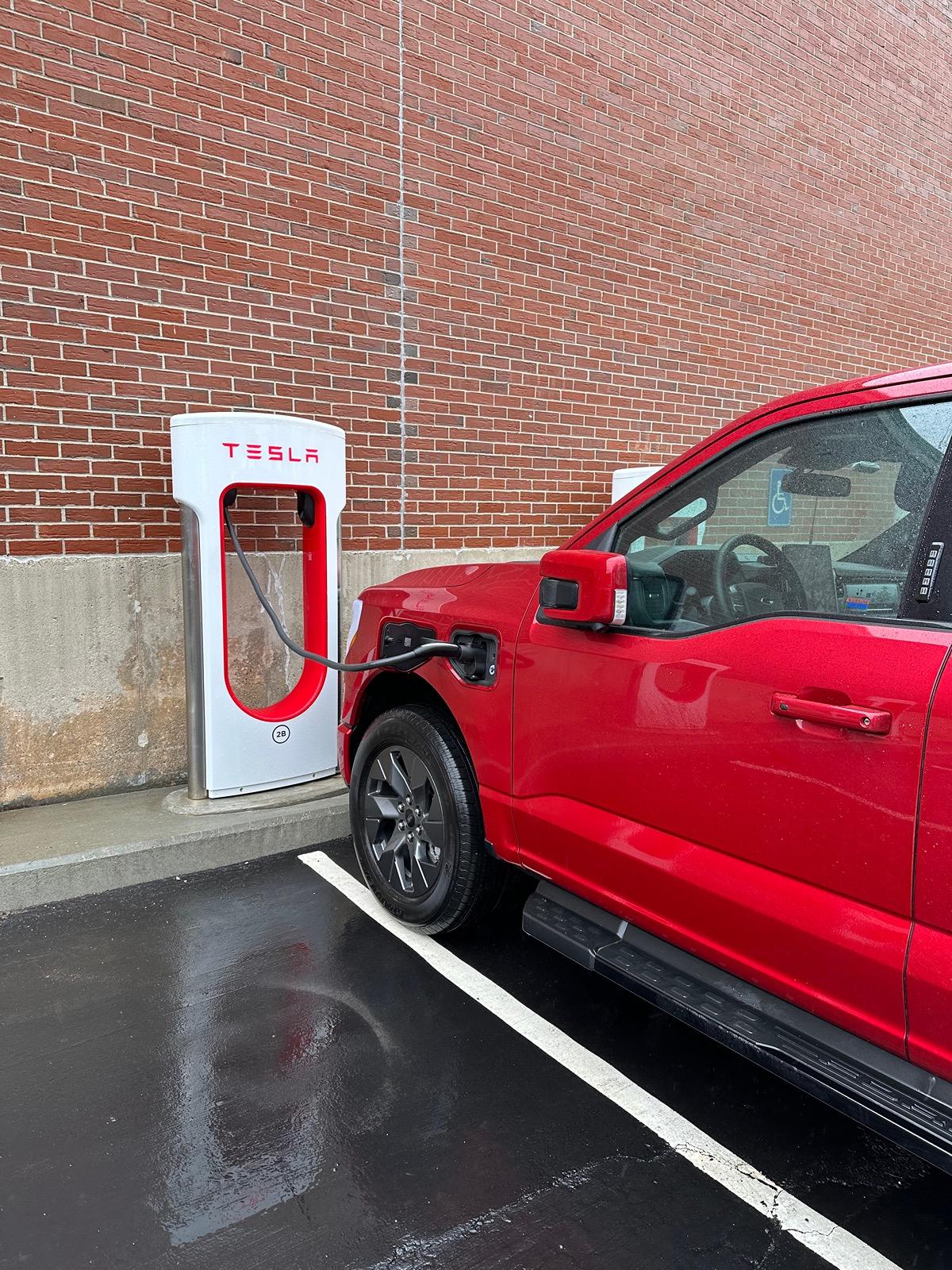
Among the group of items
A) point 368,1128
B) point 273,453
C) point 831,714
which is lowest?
point 368,1128

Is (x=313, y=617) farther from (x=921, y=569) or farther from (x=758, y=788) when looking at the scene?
(x=921, y=569)

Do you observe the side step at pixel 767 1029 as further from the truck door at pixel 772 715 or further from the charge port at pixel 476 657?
the charge port at pixel 476 657

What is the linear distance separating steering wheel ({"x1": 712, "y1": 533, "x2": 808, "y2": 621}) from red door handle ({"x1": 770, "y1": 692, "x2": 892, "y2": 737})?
271 millimetres

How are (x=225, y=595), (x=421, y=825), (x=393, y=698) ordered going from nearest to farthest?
(x=421, y=825)
(x=393, y=698)
(x=225, y=595)

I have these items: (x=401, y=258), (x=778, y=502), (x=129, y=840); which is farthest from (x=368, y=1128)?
(x=401, y=258)

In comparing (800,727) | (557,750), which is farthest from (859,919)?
(557,750)

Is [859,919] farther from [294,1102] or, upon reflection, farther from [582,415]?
[582,415]

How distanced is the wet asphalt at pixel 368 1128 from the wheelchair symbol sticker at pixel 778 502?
67.0 inches

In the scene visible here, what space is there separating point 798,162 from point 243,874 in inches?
316

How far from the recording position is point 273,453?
174 inches

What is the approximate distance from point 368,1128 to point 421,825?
3.68 ft

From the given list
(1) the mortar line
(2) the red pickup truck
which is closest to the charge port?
(2) the red pickup truck

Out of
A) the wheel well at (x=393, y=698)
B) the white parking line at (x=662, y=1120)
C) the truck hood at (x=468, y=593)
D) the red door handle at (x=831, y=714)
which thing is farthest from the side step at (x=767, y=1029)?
the truck hood at (x=468, y=593)

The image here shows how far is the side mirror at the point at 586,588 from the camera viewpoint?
95.2 inches
